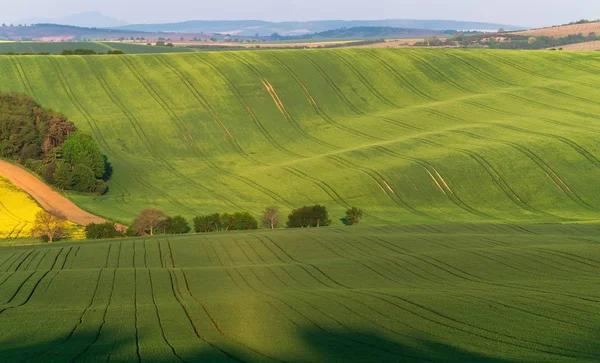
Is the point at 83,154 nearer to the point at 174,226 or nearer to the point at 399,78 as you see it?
the point at 174,226

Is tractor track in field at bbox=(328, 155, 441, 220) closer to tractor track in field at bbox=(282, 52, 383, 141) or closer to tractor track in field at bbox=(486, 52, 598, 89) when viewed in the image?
tractor track in field at bbox=(282, 52, 383, 141)

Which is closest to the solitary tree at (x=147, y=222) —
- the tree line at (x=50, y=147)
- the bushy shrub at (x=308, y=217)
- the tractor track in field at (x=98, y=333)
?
the bushy shrub at (x=308, y=217)

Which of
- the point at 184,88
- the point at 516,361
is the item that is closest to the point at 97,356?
the point at 516,361

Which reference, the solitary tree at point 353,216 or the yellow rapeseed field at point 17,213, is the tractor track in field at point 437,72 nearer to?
the solitary tree at point 353,216

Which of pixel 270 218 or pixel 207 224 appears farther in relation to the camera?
pixel 270 218

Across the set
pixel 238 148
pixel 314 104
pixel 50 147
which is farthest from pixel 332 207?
pixel 314 104
